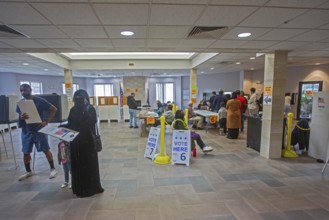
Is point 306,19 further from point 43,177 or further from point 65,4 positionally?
point 43,177

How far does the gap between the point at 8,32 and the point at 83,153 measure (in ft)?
7.48

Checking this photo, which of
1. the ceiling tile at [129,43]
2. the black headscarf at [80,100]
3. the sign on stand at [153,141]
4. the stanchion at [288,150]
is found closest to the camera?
the black headscarf at [80,100]

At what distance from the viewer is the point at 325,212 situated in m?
2.46

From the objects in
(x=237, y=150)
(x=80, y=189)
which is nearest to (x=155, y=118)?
(x=237, y=150)

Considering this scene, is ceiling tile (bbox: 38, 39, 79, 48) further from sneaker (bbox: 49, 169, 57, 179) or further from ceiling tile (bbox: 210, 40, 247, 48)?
ceiling tile (bbox: 210, 40, 247, 48)

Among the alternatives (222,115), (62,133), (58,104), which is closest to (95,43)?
(62,133)

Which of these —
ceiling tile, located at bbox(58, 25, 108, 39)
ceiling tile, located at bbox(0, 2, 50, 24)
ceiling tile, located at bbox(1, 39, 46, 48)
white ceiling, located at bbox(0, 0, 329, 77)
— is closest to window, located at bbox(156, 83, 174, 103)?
white ceiling, located at bbox(0, 0, 329, 77)

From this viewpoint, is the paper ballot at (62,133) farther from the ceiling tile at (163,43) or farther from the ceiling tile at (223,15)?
the ceiling tile at (223,15)

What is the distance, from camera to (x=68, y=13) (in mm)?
2336

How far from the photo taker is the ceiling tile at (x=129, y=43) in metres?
3.55

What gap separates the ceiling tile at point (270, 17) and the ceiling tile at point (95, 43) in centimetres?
242

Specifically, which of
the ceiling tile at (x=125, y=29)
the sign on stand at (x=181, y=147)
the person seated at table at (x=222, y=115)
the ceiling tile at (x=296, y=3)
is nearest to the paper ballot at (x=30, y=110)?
the ceiling tile at (x=125, y=29)

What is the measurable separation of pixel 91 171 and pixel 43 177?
55.3 inches

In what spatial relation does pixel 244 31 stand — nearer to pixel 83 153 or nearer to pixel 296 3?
pixel 296 3
